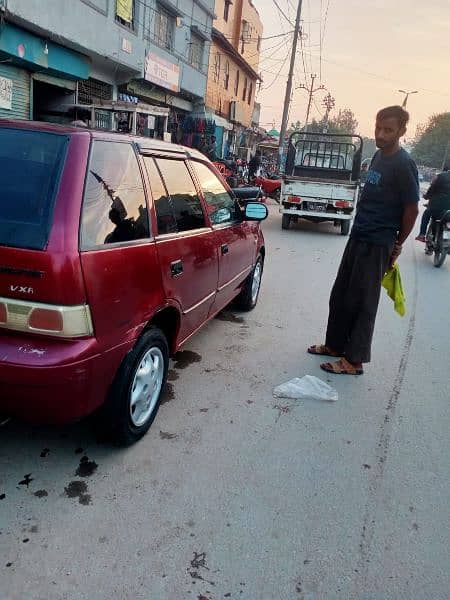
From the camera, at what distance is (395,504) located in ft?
8.41

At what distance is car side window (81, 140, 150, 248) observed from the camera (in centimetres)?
222

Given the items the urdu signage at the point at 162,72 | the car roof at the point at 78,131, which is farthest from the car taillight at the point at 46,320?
the urdu signage at the point at 162,72

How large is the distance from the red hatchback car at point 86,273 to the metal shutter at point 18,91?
870cm

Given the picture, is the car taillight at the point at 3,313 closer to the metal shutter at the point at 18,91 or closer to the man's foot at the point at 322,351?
the man's foot at the point at 322,351

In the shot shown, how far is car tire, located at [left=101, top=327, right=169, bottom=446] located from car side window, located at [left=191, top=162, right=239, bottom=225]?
1.32 m

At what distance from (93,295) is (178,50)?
17.9 meters

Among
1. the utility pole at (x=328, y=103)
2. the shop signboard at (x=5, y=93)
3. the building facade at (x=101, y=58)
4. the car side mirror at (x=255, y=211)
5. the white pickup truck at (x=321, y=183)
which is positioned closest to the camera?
the car side mirror at (x=255, y=211)

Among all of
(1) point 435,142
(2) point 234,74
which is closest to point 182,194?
(2) point 234,74

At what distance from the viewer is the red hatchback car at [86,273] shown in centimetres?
207

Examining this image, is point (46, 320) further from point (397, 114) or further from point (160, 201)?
point (397, 114)

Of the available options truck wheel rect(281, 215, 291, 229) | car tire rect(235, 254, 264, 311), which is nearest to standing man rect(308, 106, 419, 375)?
car tire rect(235, 254, 264, 311)

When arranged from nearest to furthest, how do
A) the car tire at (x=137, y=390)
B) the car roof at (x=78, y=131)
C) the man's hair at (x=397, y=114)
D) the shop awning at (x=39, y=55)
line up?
the car roof at (x=78, y=131) → the car tire at (x=137, y=390) → the man's hair at (x=397, y=114) → the shop awning at (x=39, y=55)

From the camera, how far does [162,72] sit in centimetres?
1614

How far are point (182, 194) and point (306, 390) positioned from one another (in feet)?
5.66
